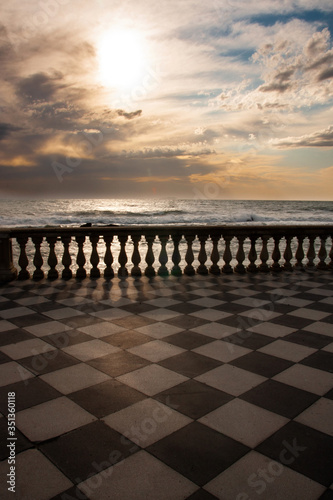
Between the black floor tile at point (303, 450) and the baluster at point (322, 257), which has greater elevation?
the baluster at point (322, 257)

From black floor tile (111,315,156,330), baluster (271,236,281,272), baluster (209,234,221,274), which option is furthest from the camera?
baluster (271,236,281,272)

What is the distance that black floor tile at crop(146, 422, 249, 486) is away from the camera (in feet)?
6.08

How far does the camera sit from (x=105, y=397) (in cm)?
252

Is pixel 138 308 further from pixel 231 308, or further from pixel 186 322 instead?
pixel 231 308

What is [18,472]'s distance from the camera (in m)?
1.84

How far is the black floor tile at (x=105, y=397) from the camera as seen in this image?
2389mm

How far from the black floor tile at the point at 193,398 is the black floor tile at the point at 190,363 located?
19 cm

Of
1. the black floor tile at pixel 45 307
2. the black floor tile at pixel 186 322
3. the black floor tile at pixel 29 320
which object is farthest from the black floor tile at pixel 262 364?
the black floor tile at pixel 45 307

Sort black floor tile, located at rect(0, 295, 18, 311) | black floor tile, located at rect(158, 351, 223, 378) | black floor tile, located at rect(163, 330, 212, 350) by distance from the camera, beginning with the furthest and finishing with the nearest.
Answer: black floor tile, located at rect(0, 295, 18, 311)
black floor tile, located at rect(163, 330, 212, 350)
black floor tile, located at rect(158, 351, 223, 378)

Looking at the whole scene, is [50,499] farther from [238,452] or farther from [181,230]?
[181,230]

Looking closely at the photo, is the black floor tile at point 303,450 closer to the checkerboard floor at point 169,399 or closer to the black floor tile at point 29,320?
the checkerboard floor at point 169,399

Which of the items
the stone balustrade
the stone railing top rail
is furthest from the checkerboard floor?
the stone railing top rail

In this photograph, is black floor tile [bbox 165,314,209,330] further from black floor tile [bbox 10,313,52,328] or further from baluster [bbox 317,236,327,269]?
baluster [bbox 317,236,327,269]

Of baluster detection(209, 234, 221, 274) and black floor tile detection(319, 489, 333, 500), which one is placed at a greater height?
baluster detection(209, 234, 221, 274)
